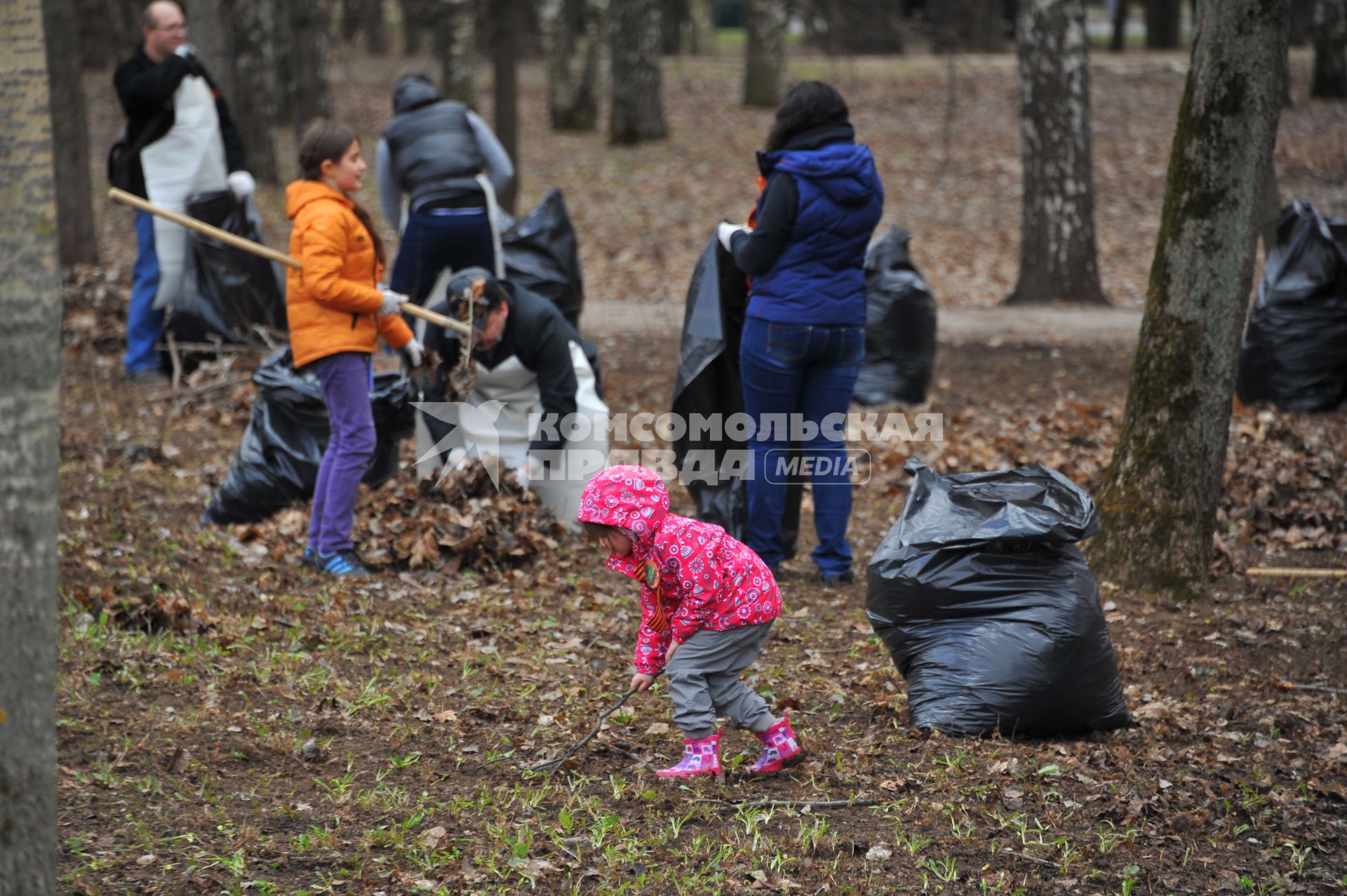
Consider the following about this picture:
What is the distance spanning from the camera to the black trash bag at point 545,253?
7551 mm

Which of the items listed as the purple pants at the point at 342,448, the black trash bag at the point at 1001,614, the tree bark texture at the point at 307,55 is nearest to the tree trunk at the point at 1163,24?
the tree bark texture at the point at 307,55

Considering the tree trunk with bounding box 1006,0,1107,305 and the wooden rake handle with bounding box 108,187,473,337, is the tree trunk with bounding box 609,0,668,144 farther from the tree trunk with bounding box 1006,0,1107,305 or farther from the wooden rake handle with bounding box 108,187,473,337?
the wooden rake handle with bounding box 108,187,473,337

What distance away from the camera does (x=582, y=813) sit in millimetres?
3355

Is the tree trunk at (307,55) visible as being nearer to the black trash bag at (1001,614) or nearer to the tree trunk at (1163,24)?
the black trash bag at (1001,614)

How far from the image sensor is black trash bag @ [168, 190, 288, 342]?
26.3 feet

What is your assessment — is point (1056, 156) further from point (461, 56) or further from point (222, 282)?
point (461, 56)

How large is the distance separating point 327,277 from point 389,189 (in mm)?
2598

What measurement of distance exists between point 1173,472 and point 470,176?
4.19 metres

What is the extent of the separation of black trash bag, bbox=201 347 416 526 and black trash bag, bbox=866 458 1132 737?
118 inches

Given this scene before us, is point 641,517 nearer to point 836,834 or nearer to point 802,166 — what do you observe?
point 836,834

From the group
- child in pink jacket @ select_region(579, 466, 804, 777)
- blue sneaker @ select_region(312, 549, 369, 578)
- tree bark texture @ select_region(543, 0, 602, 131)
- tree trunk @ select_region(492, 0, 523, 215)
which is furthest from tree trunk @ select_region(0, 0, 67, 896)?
tree bark texture @ select_region(543, 0, 602, 131)

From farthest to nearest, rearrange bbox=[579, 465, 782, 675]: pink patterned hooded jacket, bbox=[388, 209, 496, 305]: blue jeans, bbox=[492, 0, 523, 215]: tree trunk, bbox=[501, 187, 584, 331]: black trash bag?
bbox=[492, 0, 523, 215]: tree trunk
bbox=[501, 187, 584, 331]: black trash bag
bbox=[388, 209, 496, 305]: blue jeans
bbox=[579, 465, 782, 675]: pink patterned hooded jacket

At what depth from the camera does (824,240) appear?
195 inches

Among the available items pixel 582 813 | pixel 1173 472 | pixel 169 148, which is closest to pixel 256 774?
pixel 582 813
